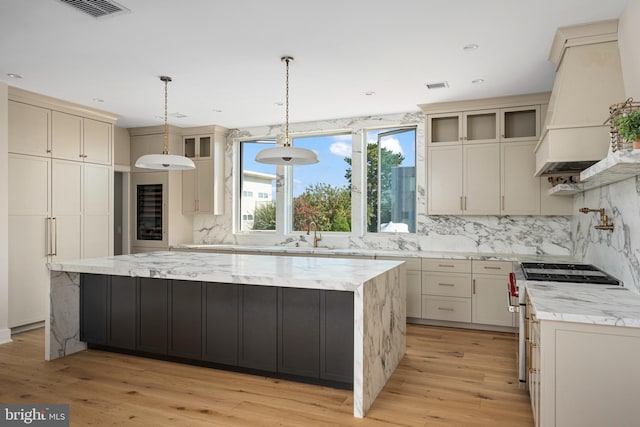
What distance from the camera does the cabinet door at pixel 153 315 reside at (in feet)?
12.0

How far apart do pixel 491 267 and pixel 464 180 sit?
108 centimetres

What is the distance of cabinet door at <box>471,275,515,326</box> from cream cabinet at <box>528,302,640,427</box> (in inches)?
110

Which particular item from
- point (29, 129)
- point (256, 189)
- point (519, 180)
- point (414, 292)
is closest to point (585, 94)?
point (519, 180)

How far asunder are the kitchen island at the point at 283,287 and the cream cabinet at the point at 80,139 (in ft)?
6.57

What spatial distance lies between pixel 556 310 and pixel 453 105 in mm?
3593

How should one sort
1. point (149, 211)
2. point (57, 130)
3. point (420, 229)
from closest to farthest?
point (57, 130) < point (420, 229) < point (149, 211)

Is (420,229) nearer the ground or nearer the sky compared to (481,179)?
nearer the ground

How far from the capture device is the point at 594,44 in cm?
310

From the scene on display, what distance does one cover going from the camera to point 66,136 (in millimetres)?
5242

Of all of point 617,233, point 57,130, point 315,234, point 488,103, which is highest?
point 488,103

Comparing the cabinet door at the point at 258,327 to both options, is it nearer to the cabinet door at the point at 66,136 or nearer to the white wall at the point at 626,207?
the white wall at the point at 626,207

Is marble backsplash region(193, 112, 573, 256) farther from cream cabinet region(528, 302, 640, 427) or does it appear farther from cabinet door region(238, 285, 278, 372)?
cream cabinet region(528, 302, 640, 427)

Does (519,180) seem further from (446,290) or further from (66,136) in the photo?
(66,136)

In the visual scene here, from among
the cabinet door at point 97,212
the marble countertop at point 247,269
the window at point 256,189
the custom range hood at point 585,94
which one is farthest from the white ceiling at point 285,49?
the marble countertop at point 247,269
